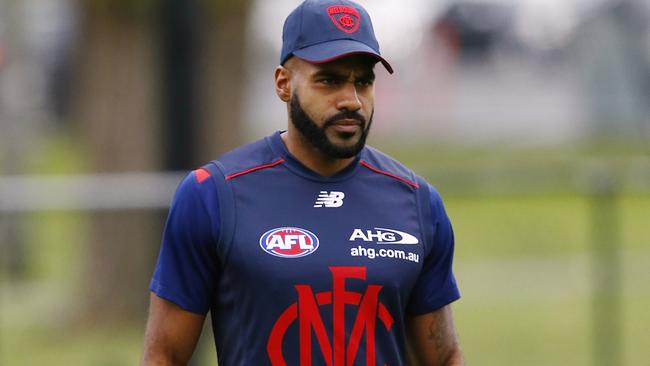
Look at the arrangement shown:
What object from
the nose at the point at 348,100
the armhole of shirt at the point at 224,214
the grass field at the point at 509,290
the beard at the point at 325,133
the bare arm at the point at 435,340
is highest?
the nose at the point at 348,100

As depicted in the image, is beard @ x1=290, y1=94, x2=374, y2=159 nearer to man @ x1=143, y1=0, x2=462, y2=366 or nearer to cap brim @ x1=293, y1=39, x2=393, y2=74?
man @ x1=143, y1=0, x2=462, y2=366

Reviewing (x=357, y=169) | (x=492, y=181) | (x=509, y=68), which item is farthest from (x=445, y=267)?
(x=509, y=68)

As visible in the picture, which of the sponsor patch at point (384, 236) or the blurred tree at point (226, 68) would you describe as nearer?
the sponsor patch at point (384, 236)

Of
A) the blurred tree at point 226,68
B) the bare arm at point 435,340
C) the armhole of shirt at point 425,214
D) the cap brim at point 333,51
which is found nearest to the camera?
the cap brim at point 333,51

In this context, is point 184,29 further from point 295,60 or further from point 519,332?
point 519,332

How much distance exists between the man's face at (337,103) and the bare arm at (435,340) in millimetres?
683

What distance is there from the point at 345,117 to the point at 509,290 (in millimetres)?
9135

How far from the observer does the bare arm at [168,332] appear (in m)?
4.25

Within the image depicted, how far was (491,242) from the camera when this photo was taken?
1371 cm

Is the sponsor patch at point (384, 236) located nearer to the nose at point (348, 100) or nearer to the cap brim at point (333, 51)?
the nose at point (348, 100)

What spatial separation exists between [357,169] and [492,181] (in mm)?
5401

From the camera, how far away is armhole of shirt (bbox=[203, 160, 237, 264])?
414cm

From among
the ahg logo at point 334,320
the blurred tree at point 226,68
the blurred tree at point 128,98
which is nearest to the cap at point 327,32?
the ahg logo at point 334,320

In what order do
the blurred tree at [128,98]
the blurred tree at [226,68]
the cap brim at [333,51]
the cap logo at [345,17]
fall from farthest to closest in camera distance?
the blurred tree at [226,68] < the blurred tree at [128,98] < the cap logo at [345,17] < the cap brim at [333,51]
